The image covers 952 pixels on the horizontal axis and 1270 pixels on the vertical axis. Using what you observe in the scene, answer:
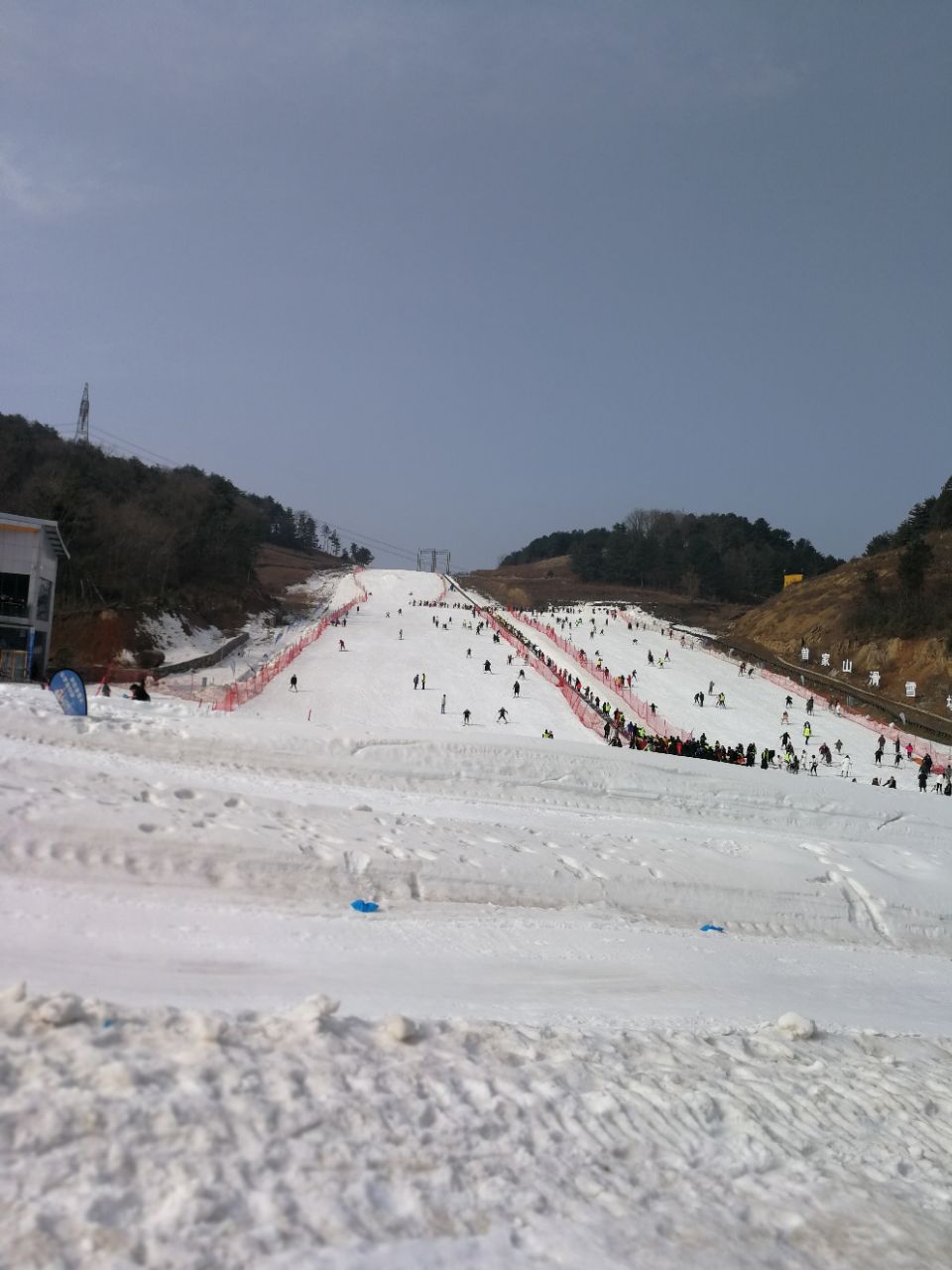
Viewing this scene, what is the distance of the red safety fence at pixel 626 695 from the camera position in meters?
43.0

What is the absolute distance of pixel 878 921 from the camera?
1338 centimetres

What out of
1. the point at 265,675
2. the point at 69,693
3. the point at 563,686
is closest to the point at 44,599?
the point at 265,675

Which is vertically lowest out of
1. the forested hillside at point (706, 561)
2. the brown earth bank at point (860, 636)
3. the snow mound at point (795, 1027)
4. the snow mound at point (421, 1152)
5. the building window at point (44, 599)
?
the snow mound at point (795, 1027)

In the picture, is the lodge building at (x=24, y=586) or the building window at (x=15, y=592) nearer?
the lodge building at (x=24, y=586)

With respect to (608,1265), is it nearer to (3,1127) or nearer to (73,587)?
(3,1127)

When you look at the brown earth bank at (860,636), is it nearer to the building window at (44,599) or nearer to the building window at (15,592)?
the building window at (44,599)

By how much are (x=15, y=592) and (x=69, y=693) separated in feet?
71.3

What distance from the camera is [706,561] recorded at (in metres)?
150

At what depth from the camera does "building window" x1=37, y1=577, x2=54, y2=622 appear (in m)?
36.0

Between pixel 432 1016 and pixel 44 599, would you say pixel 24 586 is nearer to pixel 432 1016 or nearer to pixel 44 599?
pixel 44 599

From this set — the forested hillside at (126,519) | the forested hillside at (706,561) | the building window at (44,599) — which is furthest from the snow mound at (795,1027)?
the forested hillside at (706,561)

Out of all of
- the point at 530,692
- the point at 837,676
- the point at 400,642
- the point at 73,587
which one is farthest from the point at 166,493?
the point at 837,676

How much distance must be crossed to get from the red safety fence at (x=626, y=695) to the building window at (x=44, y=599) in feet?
85.5

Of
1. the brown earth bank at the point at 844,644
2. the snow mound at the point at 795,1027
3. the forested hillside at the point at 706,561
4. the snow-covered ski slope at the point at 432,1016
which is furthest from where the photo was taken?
the forested hillside at the point at 706,561
